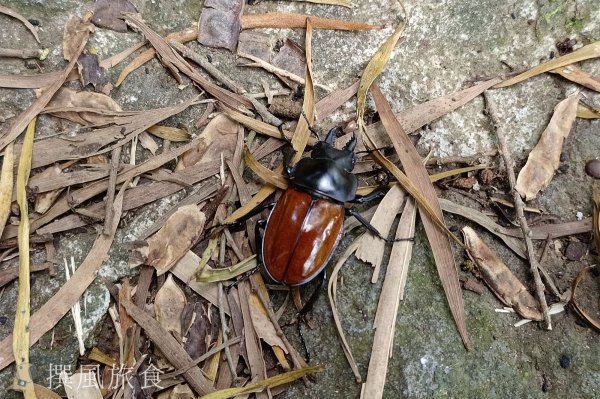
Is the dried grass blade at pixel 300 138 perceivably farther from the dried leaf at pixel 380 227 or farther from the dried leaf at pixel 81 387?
the dried leaf at pixel 81 387

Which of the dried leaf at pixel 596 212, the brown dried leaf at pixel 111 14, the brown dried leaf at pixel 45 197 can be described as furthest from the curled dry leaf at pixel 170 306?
the dried leaf at pixel 596 212

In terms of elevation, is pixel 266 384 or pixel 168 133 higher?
pixel 168 133

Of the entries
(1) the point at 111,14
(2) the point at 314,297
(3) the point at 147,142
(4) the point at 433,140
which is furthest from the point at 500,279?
(1) the point at 111,14

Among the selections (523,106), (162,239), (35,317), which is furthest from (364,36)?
(35,317)

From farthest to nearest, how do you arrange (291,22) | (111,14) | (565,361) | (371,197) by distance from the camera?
(291,22) → (111,14) → (371,197) → (565,361)

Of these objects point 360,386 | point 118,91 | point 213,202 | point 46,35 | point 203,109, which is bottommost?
point 360,386

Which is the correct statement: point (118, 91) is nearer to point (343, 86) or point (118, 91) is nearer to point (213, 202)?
point (213, 202)

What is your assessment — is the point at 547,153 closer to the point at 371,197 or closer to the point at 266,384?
the point at 371,197
